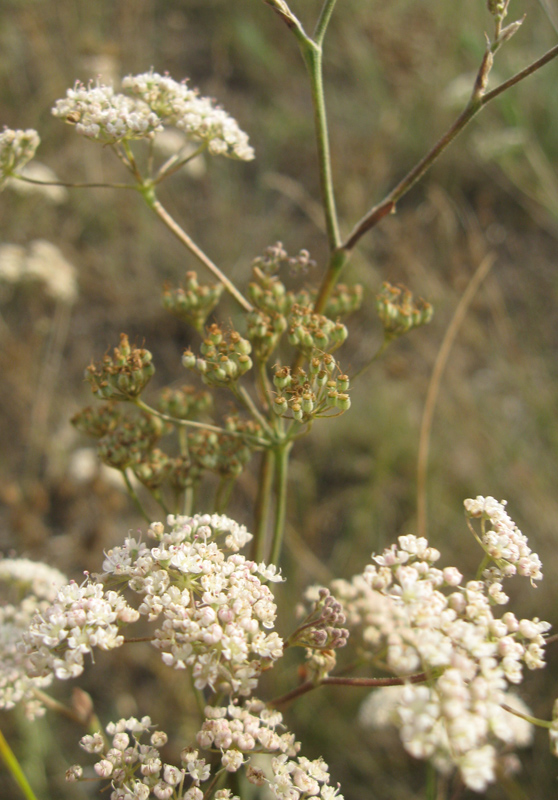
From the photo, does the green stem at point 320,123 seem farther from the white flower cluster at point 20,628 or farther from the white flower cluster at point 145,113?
the white flower cluster at point 20,628

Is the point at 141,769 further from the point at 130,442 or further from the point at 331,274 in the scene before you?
the point at 331,274

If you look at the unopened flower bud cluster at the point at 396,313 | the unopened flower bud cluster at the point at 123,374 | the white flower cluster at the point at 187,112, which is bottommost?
the unopened flower bud cluster at the point at 123,374

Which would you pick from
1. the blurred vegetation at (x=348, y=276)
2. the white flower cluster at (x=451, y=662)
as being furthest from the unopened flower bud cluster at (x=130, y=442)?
the blurred vegetation at (x=348, y=276)

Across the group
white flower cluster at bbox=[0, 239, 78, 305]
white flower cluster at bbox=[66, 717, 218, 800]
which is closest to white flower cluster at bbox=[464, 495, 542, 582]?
white flower cluster at bbox=[66, 717, 218, 800]

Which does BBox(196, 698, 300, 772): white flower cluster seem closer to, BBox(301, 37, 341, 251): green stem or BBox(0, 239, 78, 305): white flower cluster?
BBox(301, 37, 341, 251): green stem

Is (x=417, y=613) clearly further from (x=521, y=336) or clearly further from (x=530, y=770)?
(x=521, y=336)

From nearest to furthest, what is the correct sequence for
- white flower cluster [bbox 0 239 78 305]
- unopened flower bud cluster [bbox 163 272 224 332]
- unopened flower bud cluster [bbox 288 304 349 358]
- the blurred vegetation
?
1. unopened flower bud cluster [bbox 288 304 349 358]
2. unopened flower bud cluster [bbox 163 272 224 332]
3. the blurred vegetation
4. white flower cluster [bbox 0 239 78 305]
